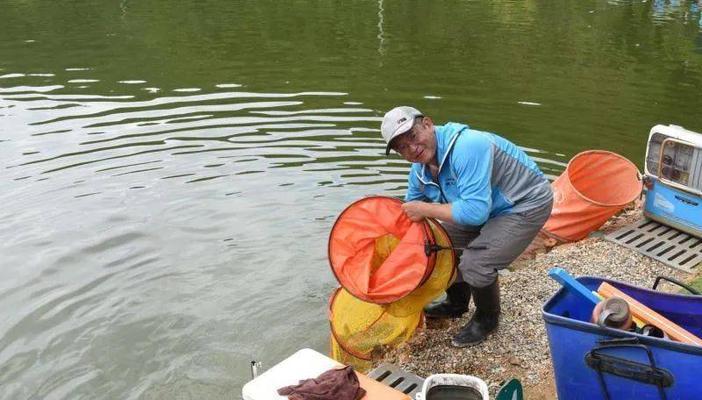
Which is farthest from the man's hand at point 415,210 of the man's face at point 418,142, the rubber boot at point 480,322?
the rubber boot at point 480,322

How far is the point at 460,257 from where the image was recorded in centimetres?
466

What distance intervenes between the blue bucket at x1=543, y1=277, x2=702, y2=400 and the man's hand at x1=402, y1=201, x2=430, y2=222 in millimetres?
1037

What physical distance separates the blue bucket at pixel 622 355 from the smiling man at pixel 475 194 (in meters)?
0.77

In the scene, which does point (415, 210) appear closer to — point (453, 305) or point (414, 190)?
point (414, 190)

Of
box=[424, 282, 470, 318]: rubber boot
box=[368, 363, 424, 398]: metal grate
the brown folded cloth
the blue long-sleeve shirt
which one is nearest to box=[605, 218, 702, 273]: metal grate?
box=[424, 282, 470, 318]: rubber boot

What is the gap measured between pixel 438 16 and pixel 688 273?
1799cm

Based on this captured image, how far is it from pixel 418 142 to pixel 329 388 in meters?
1.59

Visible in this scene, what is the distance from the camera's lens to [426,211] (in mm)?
4293

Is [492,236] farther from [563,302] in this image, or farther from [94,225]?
[94,225]

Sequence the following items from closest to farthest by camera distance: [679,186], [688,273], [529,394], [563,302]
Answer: [563,302]
[529,394]
[688,273]
[679,186]

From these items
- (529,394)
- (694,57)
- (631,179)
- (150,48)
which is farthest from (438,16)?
(529,394)

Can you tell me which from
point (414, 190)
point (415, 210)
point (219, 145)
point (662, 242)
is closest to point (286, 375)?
point (415, 210)

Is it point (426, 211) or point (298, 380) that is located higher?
point (426, 211)

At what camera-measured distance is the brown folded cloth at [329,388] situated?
3.36 meters
